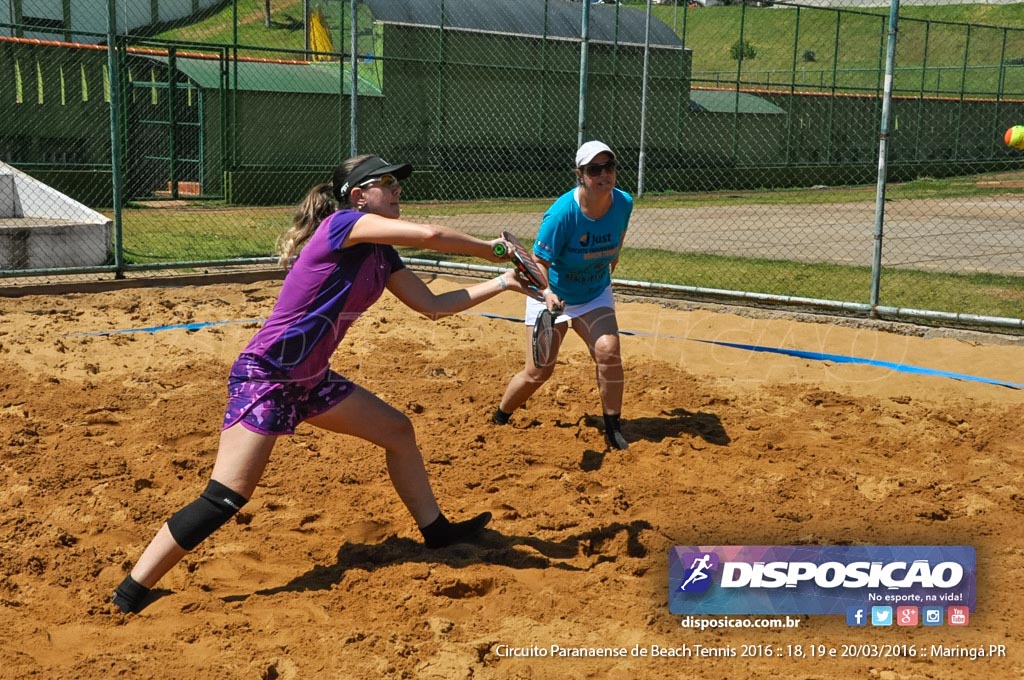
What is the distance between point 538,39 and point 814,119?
9.93 meters

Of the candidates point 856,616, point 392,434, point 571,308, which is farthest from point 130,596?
point 571,308

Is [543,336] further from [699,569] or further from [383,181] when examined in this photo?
[699,569]

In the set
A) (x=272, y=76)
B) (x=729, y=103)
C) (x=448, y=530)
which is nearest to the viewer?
(x=448, y=530)

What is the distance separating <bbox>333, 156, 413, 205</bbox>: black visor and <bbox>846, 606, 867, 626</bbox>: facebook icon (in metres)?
2.59

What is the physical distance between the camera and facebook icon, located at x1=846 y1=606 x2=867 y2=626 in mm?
4137

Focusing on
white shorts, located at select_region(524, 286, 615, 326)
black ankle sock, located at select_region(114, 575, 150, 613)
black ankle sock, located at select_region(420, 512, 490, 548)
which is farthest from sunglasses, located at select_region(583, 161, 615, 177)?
black ankle sock, located at select_region(114, 575, 150, 613)

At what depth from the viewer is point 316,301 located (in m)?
4.41

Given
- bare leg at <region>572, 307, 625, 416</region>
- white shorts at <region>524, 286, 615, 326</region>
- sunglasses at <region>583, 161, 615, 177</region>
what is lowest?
bare leg at <region>572, 307, 625, 416</region>

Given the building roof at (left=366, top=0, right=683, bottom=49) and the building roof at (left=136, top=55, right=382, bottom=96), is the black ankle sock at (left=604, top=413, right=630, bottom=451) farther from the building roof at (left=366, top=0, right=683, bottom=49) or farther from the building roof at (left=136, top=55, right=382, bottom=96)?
the building roof at (left=366, top=0, right=683, bottom=49)

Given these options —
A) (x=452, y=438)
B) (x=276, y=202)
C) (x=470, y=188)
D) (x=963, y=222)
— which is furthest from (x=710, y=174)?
(x=452, y=438)

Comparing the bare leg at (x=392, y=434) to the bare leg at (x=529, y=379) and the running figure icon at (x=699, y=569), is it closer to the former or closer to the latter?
the running figure icon at (x=699, y=569)

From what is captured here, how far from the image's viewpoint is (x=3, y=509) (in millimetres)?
5285

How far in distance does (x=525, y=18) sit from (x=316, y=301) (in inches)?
889

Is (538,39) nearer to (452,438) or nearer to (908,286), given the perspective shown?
(908,286)
